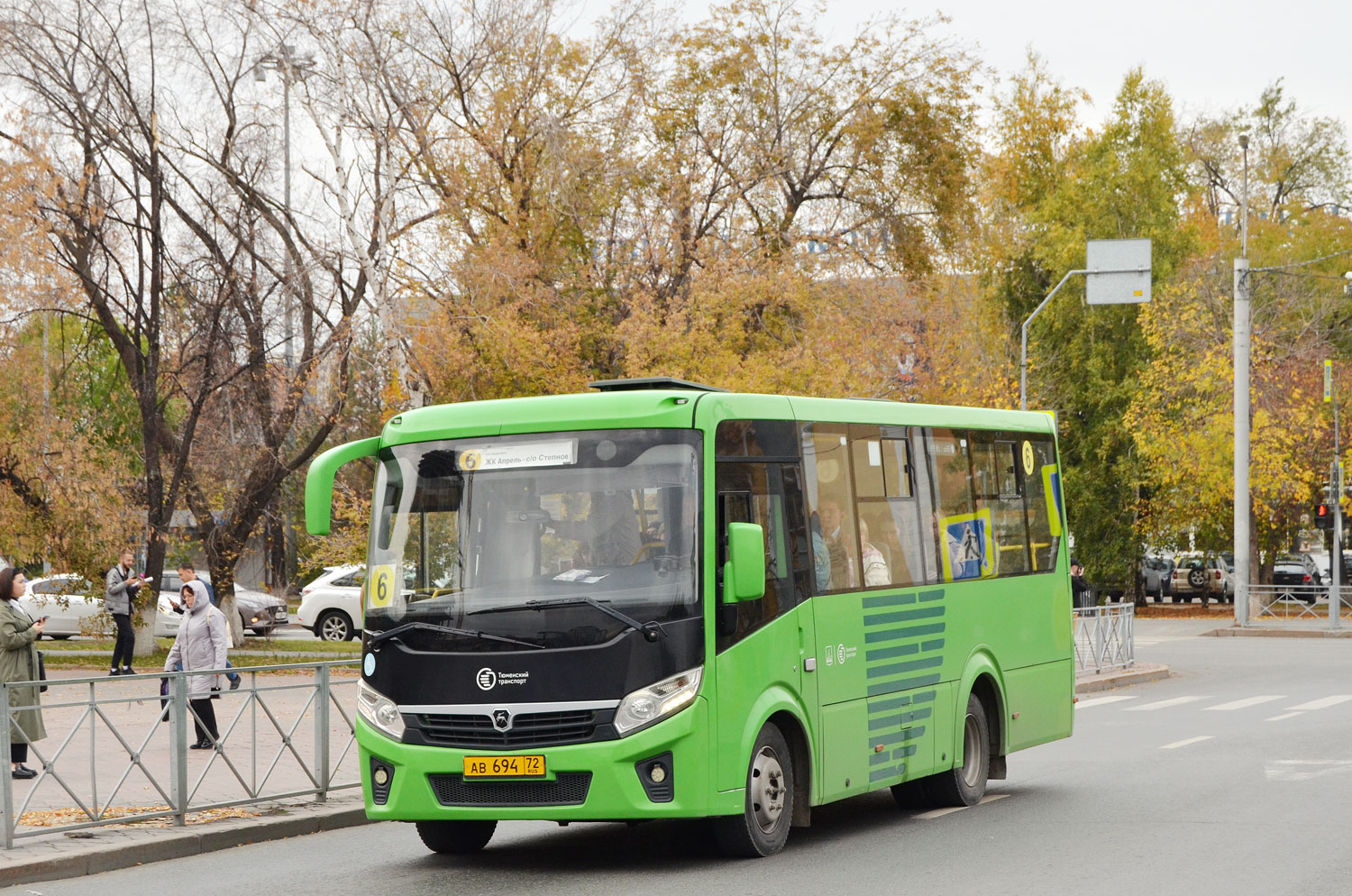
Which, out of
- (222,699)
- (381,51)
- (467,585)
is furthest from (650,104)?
(467,585)

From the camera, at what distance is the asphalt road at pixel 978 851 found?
9273mm

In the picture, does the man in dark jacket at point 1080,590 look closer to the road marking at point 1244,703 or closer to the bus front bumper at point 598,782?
the road marking at point 1244,703

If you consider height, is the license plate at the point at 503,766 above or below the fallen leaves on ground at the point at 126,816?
above

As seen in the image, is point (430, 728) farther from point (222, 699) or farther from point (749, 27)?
point (749, 27)

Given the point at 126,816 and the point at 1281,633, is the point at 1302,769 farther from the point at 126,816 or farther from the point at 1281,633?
the point at 1281,633

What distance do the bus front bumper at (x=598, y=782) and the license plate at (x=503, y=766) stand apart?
25 millimetres

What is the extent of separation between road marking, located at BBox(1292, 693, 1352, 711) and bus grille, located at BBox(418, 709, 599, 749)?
47.0ft

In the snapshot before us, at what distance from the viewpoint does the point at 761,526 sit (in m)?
10.2

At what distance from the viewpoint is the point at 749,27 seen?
33438 millimetres

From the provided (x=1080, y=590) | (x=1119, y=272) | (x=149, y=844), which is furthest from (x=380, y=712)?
(x=1080, y=590)

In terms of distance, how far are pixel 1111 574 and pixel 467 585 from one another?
43.1m

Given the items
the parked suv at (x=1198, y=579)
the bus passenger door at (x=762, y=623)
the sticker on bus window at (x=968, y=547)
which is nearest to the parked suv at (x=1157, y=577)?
the parked suv at (x=1198, y=579)

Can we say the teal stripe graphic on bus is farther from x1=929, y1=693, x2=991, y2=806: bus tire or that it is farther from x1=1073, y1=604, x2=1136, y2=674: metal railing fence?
x1=1073, y1=604, x2=1136, y2=674: metal railing fence

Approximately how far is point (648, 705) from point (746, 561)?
0.97m
